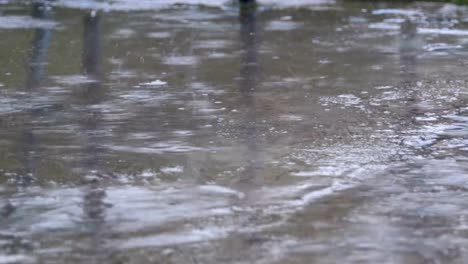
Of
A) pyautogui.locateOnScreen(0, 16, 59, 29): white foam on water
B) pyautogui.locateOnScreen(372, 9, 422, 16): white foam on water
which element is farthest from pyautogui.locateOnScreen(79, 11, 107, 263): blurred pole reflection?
pyautogui.locateOnScreen(372, 9, 422, 16): white foam on water

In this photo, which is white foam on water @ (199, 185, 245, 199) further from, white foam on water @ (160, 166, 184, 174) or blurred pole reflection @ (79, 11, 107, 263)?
blurred pole reflection @ (79, 11, 107, 263)

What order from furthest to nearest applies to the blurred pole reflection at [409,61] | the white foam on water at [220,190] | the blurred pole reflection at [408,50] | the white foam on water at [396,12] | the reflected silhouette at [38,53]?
the white foam on water at [396,12] → the blurred pole reflection at [408,50] → the reflected silhouette at [38,53] → the blurred pole reflection at [409,61] → the white foam on water at [220,190]

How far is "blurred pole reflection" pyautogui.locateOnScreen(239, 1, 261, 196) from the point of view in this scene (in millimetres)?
6387

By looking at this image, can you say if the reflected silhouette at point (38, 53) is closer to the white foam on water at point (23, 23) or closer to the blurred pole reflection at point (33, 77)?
the blurred pole reflection at point (33, 77)

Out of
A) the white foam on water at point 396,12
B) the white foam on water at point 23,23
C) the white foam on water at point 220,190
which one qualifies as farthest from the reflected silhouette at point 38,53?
the white foam on water at point 396,12

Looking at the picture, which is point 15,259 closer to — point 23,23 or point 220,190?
point 220,190

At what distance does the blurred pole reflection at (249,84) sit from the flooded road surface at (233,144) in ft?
0.09

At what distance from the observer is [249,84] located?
930 cm

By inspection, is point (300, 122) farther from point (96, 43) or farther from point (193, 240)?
point (96, 43)

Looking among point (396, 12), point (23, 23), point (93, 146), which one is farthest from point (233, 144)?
point (396, 12)

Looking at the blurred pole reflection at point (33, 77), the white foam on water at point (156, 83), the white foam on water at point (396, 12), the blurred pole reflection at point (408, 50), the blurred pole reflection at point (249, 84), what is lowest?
the white foam on water at point (396, 12)

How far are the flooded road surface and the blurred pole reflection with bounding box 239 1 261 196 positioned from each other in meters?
0.03

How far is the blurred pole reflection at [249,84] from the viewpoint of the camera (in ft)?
21.0

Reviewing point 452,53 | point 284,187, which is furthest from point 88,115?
point 452,53
